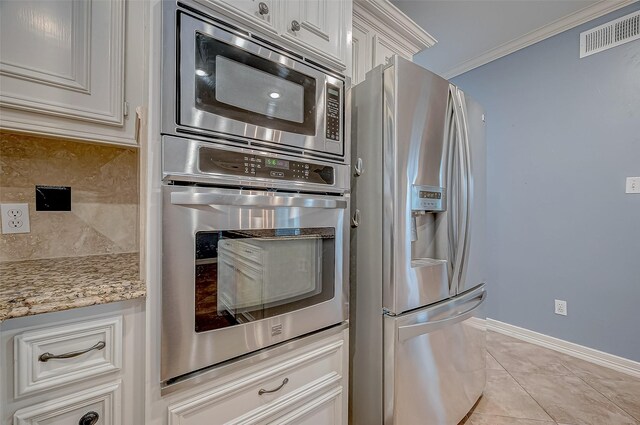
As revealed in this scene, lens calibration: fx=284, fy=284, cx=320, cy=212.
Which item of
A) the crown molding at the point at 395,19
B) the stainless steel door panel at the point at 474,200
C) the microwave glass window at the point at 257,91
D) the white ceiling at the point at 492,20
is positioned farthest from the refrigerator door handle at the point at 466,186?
the white ceiling at the point at 492,20

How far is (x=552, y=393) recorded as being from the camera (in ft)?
6.05

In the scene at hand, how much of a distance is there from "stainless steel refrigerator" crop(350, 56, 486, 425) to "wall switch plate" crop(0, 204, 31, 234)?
137 cm

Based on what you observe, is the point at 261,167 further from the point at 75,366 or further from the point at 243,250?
the point at 75,366

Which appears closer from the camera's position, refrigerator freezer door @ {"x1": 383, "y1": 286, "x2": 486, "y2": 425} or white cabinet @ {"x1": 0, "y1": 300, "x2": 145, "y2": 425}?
white cabinet @ {"x1": 0, "y1": 300, "x2": 145, "y2": 425}

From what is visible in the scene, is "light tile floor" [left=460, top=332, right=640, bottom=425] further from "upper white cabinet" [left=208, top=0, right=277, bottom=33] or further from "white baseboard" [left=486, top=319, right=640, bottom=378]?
"upper white cabinet" [left=208, top=0, right=277, bottom=33]

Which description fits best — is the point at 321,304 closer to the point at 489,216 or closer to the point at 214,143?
the point at 214,143

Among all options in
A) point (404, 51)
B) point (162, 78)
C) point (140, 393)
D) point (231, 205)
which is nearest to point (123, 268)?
point (140, 393)

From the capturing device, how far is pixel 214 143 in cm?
82

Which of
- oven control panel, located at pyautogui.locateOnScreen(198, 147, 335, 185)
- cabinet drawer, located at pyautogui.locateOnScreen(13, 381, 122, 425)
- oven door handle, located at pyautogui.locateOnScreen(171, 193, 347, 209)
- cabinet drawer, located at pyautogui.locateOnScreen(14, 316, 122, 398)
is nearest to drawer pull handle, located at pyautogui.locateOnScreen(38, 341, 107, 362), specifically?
cabinet drawer, located at pyautogui.locateOnScreen(14, 316, 122, 398)

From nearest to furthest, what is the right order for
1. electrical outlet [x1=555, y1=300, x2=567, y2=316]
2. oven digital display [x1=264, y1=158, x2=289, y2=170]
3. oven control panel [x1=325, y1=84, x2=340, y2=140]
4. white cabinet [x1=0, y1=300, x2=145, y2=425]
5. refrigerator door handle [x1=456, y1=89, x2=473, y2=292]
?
white cabinet [x1=0, y1=300, x2=145, y2=425], oven digital display [x1=264, y1=158, x2=289, y2=170], oven control panel [x1=325, y1=84, x2=340, y2=140], refrigerator door handle [x1=456, y1=89, x2=473, y2=292], electrical outlet [x1=555, y1=300, x2=567, y2=316]

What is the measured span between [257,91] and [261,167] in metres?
0.24

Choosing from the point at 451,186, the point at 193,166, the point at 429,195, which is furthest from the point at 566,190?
the point at 193,166

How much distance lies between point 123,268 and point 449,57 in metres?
3.29

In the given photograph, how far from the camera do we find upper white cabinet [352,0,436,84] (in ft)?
5.28
